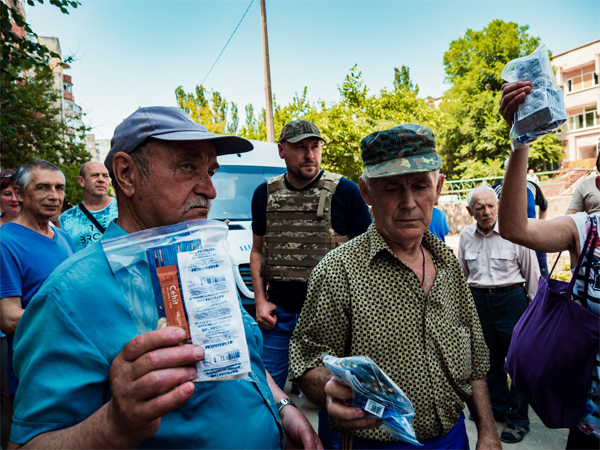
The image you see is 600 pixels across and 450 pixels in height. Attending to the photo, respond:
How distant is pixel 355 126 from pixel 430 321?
1262cm

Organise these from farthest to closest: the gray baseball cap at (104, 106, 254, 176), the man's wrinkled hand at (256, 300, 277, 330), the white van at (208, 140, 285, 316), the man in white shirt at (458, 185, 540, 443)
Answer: the white van at (208, 140, 285, 316) < the man in white shirt at (458, 185, 540, 443) < the man's wrinkled hand at (256, 300, 277, 330) < the gray baseball cap at (104, 106, 254, 176)

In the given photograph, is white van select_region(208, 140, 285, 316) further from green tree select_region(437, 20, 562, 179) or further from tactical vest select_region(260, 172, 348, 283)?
green tree select_region(437, 20, 562, 179)

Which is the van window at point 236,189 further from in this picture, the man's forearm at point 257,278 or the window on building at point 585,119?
the window on building at point 585,119

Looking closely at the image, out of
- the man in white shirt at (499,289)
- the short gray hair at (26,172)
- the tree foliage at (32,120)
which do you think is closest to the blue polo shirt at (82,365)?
the short gray hair at (26,172)

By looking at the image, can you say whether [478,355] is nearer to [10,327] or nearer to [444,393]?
[444,393]

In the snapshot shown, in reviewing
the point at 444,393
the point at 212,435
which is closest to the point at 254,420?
the point at 212,435

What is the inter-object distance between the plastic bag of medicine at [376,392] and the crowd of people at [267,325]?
0.21ft

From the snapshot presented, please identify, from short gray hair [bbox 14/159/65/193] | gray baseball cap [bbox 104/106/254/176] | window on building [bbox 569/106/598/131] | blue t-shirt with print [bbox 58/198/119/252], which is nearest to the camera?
gray baseball cap [bbox 104/106/254/176]

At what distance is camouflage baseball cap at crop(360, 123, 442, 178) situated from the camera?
1690mm

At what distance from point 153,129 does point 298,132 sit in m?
2.14

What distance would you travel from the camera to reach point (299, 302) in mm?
3125

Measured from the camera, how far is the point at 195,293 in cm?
96

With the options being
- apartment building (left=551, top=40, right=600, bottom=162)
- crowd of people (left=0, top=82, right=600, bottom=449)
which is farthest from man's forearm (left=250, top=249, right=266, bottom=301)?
apartment building (left=551, top=40, right=600, bottom=162)

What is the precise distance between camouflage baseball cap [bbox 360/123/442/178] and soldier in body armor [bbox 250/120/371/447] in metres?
1.40
